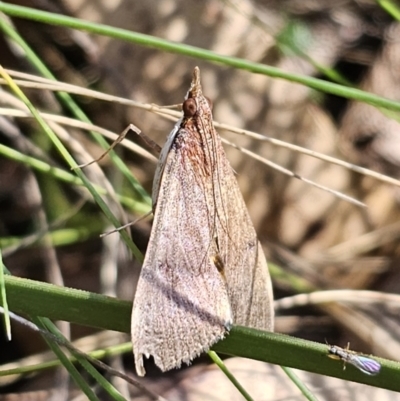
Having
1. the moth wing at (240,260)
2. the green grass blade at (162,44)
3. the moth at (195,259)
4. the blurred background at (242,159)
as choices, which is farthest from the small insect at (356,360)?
the blurred background at (242,159)

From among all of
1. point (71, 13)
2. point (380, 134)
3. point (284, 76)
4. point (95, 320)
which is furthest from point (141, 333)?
point (380, 134)

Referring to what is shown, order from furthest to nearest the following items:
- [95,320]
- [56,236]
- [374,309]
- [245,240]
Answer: [374,309] < [56,236] < [245,240] < [95,320]

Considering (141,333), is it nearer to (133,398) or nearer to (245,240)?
(245,240)

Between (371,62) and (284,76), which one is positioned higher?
(371,62)

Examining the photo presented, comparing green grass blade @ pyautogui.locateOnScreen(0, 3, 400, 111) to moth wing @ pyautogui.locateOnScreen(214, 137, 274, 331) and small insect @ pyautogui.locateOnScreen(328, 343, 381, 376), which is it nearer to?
moth wing @ pyautogui.locateOnScreen(214, 137, 274, 331)

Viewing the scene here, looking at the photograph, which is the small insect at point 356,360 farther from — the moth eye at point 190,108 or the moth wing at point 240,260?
the moth eye at point 190,108

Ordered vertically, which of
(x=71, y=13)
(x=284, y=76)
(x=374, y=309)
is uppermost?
(x=71, y=13)

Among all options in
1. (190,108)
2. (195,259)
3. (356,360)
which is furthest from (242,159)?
(356,360)
